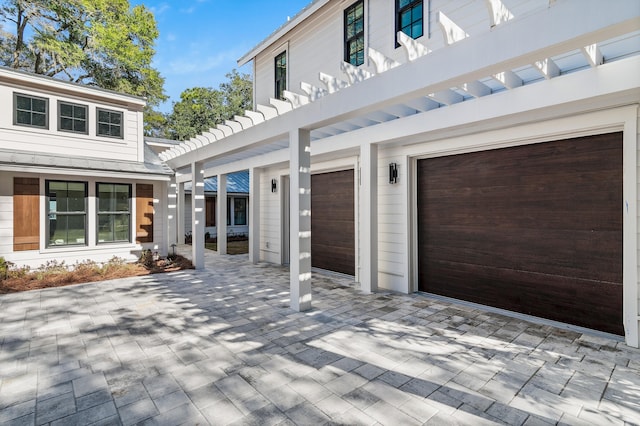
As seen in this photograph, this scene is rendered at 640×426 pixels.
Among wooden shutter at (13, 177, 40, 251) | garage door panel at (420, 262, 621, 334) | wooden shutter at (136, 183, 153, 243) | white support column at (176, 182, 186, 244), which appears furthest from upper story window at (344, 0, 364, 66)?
white support column at (176, 182, 186, 244)

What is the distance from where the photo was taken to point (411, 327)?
413 cm

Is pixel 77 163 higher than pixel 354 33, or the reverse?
pixel 354 33

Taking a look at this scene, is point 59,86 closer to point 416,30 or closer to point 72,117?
point 72,117

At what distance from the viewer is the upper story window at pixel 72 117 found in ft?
25.3

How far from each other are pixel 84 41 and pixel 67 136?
513 inches

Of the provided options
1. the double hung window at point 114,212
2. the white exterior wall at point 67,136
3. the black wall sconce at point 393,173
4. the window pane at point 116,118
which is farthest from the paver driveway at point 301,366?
the window pane at point 116,118

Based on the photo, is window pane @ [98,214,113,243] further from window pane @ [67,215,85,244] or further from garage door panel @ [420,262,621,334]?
garage door panel @ [420,262,621,334]

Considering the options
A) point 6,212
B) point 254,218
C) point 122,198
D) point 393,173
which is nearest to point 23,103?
point 6,212

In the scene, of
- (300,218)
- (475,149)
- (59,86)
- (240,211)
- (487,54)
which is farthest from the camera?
(240,211)

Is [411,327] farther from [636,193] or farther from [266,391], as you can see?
[636,193]

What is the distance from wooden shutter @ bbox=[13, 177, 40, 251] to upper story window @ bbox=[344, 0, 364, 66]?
24.1 feet

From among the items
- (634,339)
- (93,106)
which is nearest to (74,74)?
(93,106)

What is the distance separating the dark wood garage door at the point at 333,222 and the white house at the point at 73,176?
13.6ft

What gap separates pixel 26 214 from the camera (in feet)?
22.7
